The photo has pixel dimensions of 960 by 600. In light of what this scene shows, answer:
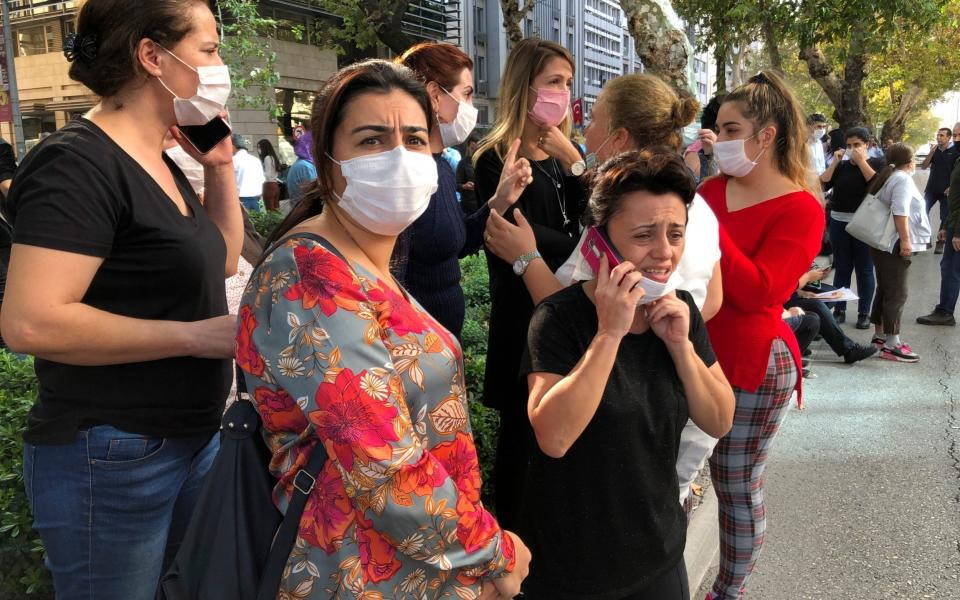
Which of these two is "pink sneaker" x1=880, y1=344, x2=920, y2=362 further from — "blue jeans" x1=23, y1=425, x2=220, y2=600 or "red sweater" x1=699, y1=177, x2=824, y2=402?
"blue jeans" x1=23, y1=425, x2=220, y2=600

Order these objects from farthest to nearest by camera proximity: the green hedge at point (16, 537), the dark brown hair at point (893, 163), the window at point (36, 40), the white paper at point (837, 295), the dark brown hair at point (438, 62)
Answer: the window at point (36, 40), the dark brown hair at point (893, 163), the white paper at point (837, 295), the dark brown hair at point (438, 62), the green hedge at point (16, 537)

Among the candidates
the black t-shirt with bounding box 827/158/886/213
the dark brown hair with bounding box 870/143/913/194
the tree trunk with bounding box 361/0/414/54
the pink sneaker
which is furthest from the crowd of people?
the tree trunk with bounding box 361/0/414/54

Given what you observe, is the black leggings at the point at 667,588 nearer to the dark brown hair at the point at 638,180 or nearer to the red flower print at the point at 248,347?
the dark brown hair at the point at 638,180

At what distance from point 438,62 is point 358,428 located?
1.89m

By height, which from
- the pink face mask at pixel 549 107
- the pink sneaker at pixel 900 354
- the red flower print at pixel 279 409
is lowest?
the pink sneaker at pixel 900 354

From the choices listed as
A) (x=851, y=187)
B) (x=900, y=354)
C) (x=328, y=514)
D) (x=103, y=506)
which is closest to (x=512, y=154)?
(x=328, y=514)

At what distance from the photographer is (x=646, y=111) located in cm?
250

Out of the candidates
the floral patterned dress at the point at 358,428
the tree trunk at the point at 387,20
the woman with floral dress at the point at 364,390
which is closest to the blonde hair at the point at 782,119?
the woman with floral dress at the point at 364,390

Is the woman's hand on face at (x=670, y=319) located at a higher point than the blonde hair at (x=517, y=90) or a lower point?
lower

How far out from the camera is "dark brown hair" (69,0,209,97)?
61.9 inches

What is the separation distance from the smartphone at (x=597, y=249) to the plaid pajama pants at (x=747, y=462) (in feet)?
3.47

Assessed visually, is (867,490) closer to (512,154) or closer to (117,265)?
(512,154)

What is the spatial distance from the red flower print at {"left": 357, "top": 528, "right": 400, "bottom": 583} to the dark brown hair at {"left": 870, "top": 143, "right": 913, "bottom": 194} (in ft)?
25.3

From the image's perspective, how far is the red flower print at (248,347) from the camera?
4.34 ft
